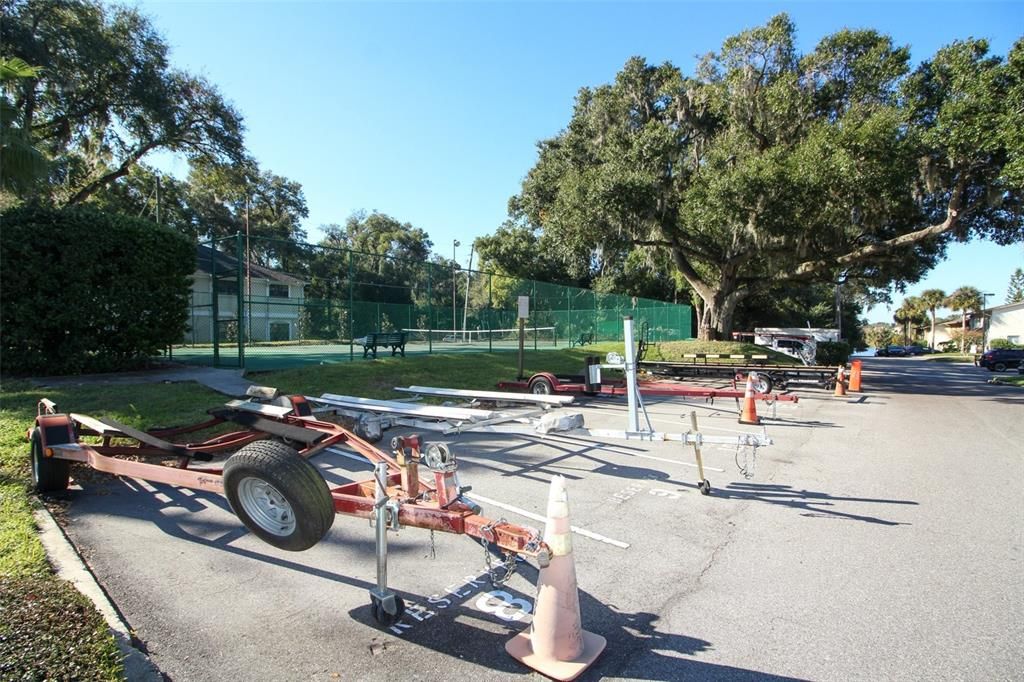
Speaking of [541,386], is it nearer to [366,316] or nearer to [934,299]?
[366,316]

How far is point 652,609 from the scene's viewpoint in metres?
3.66

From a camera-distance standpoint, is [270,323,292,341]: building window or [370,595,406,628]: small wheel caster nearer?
[370,595,406,628]: small wheel caster

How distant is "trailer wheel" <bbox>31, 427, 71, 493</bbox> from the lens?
530cm

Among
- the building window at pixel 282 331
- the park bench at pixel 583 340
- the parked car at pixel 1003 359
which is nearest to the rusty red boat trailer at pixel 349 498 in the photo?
the building window at pixel 282 331

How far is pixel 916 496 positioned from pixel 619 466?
3.24 meters

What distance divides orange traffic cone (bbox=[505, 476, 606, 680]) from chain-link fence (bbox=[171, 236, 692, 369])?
1215 cm

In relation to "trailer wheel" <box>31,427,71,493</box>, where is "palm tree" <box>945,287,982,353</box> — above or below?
above

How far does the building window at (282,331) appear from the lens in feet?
54.2

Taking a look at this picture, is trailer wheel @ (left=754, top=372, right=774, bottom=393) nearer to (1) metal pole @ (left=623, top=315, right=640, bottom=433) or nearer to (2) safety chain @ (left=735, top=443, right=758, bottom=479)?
(2) safety chain @ (left=735, top=443, right=758, bottom=479)

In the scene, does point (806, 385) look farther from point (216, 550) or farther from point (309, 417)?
point (216, 550)

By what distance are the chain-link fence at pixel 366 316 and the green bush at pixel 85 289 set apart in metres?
1.37

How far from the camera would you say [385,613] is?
331 centimetres

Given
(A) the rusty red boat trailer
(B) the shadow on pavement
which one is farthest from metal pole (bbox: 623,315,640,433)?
(A) the rusty red boat trailer

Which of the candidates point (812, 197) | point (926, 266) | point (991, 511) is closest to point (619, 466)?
point (991, 511)
